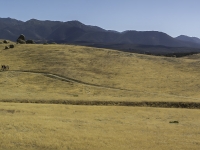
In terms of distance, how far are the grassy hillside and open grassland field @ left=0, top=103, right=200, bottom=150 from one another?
9021 millimetres

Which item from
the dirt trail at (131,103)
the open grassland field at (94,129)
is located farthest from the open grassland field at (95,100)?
the dirt trail at (131,103)

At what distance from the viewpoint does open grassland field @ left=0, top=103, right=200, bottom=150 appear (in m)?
22.6

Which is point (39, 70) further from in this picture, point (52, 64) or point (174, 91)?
point (174, 91)

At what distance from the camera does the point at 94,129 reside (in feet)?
87.6

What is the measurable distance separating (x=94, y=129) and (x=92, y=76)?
36717 millimetres

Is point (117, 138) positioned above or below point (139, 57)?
below

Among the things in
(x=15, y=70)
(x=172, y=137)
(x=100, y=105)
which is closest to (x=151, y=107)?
(x=100, y=105)

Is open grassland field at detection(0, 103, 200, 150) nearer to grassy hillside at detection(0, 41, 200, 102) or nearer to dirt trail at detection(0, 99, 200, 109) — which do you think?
dirt trail at detection(0, 99, 200, 109)

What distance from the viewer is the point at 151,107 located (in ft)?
134

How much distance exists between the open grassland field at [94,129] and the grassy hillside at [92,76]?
9021 mm

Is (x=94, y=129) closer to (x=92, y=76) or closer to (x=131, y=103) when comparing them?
(x=131, y=103)

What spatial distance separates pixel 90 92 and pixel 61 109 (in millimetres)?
14541

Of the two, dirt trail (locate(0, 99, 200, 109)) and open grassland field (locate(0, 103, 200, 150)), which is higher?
open grassland field (locate(0, 103, 200, 150))

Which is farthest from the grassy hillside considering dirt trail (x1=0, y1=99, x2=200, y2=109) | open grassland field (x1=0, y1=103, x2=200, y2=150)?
open grassland field (x1=0, y1=103, x2=200, y2=150)
